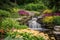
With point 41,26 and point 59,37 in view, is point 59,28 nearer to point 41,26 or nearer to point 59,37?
point 59,37

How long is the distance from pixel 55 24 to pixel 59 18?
2.24ft

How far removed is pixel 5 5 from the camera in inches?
661

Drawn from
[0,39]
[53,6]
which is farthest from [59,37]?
[53,6]

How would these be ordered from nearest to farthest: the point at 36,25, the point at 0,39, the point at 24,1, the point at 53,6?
1. the point at 0,39
2. the point at 36,25
3. the point at 53,6
4. the point at 24,1

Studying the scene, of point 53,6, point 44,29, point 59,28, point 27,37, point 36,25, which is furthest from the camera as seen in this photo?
point 53,6

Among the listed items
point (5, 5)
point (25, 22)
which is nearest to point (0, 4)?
point (5, 5)

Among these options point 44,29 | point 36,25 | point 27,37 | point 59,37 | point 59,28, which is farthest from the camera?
point 36,25

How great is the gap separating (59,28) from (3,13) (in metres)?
5.25

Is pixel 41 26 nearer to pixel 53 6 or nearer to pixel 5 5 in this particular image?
pixel 5 5

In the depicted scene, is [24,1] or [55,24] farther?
[24,1]

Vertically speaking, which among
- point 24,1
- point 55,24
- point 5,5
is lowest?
point 24,1

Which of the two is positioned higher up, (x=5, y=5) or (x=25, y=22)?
(x=5, y=5)

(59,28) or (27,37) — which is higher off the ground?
(27,37)

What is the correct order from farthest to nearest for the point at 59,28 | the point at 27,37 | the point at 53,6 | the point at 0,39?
the point at 53,6 → the point at 59,28 → the point at 27,37 → the point at 0,39
